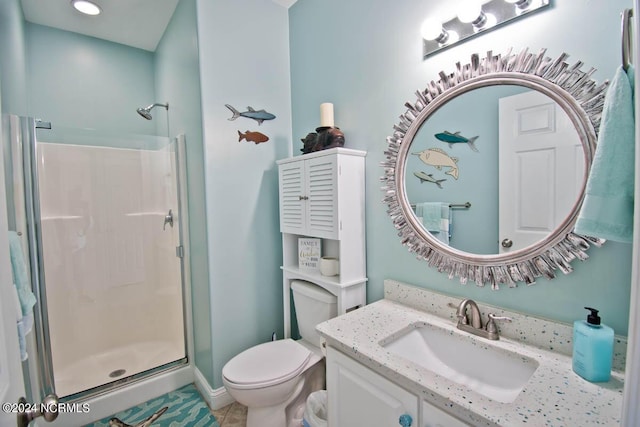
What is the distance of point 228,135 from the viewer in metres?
1.91

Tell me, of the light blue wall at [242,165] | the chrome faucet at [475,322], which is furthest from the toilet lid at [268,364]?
the chrome faucet at [475,322]

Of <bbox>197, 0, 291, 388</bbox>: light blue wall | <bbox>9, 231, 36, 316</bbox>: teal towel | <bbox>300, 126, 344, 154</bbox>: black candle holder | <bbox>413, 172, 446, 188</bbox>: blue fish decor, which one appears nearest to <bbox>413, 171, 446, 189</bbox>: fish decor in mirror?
<bbox>413, 172, 446, 188</bbox>: blue fish decor

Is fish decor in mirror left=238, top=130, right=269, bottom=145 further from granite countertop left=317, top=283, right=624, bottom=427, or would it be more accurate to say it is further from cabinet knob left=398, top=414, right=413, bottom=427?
cabinet knob left=398, top=414, right=413, bottom=427

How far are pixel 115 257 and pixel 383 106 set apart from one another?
2.18 m

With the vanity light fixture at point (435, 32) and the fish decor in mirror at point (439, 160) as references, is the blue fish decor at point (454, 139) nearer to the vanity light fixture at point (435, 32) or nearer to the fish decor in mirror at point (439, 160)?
the fish decor in mirror at point (439, 160)

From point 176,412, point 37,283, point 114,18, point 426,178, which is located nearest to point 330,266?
point 426,178

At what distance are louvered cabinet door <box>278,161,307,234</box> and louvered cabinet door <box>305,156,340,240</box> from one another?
0.16ft

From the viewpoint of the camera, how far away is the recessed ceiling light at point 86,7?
212 centimetres

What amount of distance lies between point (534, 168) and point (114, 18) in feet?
9.97

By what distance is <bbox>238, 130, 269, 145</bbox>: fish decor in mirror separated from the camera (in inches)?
77.2

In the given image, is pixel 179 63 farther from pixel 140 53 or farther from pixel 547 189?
pixel 547 189

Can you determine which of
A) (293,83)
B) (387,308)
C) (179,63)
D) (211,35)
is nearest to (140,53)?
(179,63)

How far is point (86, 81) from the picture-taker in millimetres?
2590

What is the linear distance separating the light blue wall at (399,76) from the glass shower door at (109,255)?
126 cm
